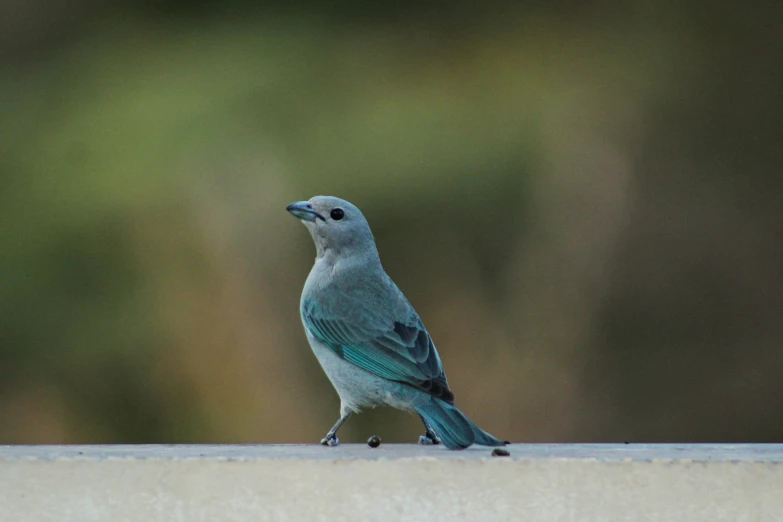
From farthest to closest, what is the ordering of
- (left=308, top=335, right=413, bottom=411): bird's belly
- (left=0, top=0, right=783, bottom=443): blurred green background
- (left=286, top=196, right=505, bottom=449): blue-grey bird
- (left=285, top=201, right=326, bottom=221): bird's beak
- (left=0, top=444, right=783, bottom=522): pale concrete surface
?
1. (left=0, top=0, right=783, bottom=443): blurred green background
2. (left=285, top=201, right=326, bottom=221): bird's beak
3. (left=308, top=335, right=413, bottom=411): bird's belly
4. (left=286, top=196, right=505, bottom=449): blue-grey bird
5. (left=0, top=444, right=783, bottom=522): pale concrete surface

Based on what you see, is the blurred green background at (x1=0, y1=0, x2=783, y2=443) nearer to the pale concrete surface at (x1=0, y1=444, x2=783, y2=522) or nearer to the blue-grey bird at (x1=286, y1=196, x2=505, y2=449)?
the blue-grey bird at (x1=286, y1=196, x2=505, y2=449)

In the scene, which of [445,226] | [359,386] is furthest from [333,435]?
[445,226]

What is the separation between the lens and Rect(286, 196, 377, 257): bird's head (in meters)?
4.63

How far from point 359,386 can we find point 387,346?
0.58 ft

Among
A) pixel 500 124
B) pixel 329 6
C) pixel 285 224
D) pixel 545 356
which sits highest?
pixel 329 6

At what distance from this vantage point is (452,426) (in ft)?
11.8

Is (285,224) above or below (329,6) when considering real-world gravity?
below

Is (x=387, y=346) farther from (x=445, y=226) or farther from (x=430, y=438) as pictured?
(x=445, y=226)

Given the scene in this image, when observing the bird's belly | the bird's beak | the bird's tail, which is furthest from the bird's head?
the bird's tail

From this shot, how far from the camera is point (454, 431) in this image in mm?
3574

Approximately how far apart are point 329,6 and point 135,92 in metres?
1.78

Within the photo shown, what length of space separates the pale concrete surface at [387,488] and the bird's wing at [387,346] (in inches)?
41.8

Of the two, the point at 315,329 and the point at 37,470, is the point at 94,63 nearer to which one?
the point at 315,329

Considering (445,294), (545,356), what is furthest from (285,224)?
(545,356)
